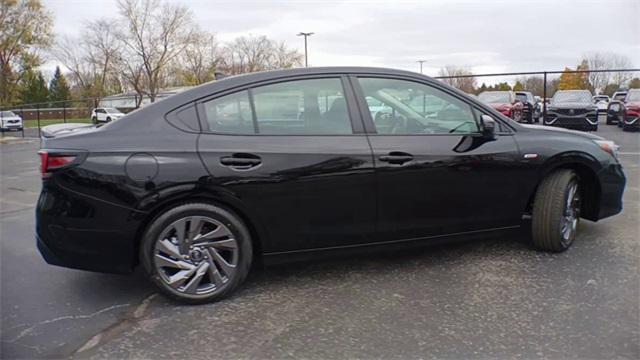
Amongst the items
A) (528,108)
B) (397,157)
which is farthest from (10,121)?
(397,157)

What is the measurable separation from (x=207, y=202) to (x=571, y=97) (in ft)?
56.2

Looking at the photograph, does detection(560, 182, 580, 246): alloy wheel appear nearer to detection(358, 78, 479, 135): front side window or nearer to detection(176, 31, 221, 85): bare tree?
detection(358, 78, 479, 135): front side window

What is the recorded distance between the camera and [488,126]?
362 cm

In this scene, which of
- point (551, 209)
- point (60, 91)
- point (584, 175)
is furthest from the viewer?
point (60, 91)

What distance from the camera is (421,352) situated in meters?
2.63

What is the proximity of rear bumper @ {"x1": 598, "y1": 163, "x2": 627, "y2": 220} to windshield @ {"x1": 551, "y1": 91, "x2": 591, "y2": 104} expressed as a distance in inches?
553

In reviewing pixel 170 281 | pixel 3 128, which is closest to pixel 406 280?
pixel 170 281

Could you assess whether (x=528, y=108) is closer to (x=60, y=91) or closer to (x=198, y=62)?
(x=198, y=62)

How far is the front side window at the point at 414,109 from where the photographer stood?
11.6 ft

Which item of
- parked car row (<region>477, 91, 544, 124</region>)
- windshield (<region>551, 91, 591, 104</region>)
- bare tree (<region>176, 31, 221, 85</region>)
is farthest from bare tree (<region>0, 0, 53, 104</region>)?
windshield (<region>551, 91, 591, 104</region>)

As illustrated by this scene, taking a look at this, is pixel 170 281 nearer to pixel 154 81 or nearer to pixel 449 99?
pixel 449 99

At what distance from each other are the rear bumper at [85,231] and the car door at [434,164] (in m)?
1.68

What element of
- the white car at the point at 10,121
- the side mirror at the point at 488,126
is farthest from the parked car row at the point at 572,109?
the white car at the point at 10,121

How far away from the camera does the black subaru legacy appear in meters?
3.06
